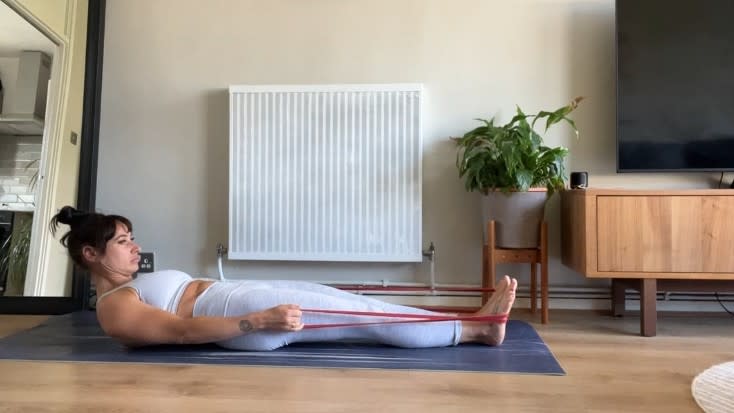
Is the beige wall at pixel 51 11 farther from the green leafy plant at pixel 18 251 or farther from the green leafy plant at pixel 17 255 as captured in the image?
the green leafy plant at pixel 17 255

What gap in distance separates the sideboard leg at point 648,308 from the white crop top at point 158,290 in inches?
64.9

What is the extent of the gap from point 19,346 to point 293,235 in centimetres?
113

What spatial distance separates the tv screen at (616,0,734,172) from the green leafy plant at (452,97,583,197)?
253 millimetres

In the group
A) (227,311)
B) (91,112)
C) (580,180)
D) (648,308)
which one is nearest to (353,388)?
(227,311)

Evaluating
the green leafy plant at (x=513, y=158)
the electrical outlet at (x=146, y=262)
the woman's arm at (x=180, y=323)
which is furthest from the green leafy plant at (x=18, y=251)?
the green leafy plant at (x=513, y=158)

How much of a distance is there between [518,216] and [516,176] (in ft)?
0.58

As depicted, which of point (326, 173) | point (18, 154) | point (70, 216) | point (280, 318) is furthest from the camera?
point (326, 173)

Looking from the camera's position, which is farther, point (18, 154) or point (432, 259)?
point (432, 259)

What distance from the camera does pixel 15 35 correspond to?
7.48 feet

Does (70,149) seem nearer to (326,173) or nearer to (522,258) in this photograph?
(326,173)

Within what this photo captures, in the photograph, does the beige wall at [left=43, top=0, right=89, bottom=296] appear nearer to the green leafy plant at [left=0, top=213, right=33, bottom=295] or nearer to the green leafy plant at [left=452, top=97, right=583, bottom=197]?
the green leafy plant at [left=0, top=213, right=33, bottom=295]

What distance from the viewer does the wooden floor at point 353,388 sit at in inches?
47.1

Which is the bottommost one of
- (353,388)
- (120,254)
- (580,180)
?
(353,388)

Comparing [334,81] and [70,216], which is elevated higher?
[334,81]
